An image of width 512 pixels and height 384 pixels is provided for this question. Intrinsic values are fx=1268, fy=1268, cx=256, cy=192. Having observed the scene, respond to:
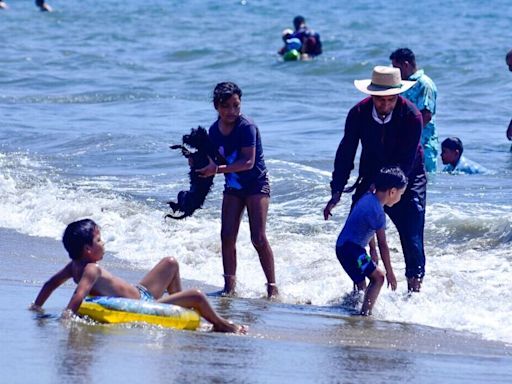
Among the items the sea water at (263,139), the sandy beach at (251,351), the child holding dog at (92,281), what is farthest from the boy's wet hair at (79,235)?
the sea water at (263,139)

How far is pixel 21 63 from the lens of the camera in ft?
87.7

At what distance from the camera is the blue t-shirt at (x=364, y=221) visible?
750 centimetres

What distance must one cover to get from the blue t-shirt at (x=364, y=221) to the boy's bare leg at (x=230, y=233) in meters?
0.98

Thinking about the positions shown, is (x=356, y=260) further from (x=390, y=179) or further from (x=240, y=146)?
(x=240, y=146)

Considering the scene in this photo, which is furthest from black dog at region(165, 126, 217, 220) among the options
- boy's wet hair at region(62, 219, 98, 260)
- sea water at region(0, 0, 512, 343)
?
boy's wet hair at region(62, 219, 98, 260)

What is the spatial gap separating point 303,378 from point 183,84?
18208 millimetres

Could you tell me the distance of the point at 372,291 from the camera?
7.62 metres

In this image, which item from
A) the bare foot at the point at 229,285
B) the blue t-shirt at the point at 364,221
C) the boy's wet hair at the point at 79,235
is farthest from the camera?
the bare foot at the point at 229,285

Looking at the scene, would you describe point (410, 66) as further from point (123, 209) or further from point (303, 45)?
point (303, 45)

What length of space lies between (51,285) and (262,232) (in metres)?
1.85

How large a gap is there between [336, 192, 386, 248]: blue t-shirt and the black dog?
3.44ft

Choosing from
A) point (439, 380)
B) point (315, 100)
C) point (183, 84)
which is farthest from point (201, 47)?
point (439, 380)

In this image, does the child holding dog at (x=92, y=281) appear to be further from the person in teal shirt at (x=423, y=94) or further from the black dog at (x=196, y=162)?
the person in teal shirt at (x=423, y=94)

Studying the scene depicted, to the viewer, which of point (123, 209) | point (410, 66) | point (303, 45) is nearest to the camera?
point (410, 66)
